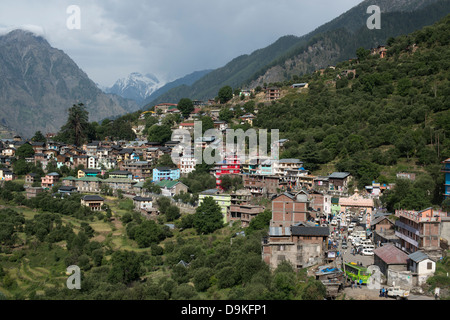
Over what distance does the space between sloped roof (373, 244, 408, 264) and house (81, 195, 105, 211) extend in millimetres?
24570

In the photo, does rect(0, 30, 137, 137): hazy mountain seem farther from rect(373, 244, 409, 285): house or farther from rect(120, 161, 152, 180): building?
rect(373, 244, 409, 285): house

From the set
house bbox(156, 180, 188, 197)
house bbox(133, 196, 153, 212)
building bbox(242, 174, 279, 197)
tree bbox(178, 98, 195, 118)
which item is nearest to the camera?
building bbox(242, 174, 279, 197)

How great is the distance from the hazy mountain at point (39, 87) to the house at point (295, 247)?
108 metres

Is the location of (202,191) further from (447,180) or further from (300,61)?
(300,61)

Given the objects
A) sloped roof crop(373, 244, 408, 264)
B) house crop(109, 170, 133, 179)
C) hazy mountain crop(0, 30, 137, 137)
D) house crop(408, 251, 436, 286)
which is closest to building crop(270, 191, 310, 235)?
sloped roof crop(373, 244, 408, 264)

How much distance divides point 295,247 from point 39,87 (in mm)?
136886

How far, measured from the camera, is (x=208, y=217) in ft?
105

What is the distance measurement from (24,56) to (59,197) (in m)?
119

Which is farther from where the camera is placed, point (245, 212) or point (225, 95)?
point (225, 95)

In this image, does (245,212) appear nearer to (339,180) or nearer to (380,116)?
(339,180)

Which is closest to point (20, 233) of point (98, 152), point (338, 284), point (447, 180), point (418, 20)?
point (98, 152)

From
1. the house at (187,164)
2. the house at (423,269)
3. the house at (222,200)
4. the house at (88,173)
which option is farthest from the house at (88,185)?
the house at (423,269)

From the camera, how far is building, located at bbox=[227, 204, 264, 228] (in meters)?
31.0

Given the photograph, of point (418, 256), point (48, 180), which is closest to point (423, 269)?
point (418, 256)
